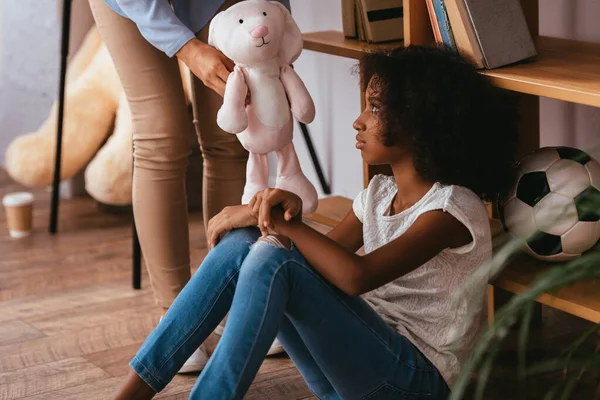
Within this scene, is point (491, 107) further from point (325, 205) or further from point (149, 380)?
point (325, 205)

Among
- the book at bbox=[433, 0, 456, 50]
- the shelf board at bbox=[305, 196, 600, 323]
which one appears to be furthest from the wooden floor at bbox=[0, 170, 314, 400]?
the book at bbox=[433, 0, 456, 50]

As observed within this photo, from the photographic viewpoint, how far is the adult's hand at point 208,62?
1542 mm

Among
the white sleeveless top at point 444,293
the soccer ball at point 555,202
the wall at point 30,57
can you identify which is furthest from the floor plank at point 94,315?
the wall at point 30,57

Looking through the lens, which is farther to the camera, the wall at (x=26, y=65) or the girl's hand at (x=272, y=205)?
the wall at (x=26, y=65)

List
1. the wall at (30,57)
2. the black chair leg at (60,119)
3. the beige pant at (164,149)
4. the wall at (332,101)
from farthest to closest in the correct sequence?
the wall at (30,57) < the black chair leg at (60,119) < the wall at (332,101) < the beige pant at (164,149)

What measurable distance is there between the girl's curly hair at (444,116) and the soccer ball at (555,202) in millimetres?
73

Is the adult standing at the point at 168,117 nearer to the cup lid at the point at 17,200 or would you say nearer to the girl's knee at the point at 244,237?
the girl's knee at the point at 244,237

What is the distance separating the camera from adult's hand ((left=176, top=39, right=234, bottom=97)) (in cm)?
154

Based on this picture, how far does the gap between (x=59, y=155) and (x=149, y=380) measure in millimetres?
1543

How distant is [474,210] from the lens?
1.35m

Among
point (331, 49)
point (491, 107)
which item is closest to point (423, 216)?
point (491, 107)

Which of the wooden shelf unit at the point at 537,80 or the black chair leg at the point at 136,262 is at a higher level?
the wooden shelf unit at the point at 537,80

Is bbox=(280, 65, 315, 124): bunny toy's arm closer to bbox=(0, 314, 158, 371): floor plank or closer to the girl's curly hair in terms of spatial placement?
the girl's curly hair

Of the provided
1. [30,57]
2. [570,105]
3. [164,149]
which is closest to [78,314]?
[164,149]
